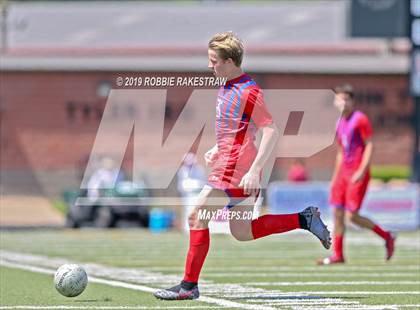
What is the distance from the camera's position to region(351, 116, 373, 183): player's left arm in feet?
46.0

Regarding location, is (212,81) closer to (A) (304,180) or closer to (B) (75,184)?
(A) (304,180)

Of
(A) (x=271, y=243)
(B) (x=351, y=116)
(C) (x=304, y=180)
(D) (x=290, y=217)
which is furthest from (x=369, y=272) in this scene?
(C) (x=304, y=180)

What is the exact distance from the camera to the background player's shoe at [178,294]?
9430 mm

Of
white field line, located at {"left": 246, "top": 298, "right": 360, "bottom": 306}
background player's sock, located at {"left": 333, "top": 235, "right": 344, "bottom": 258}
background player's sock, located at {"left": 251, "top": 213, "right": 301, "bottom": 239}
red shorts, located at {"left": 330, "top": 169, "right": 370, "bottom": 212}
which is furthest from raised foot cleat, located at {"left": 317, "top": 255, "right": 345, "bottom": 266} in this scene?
background player's sock, located at {"left": 251, "top": 213, "right": 301, "bottom": 239}

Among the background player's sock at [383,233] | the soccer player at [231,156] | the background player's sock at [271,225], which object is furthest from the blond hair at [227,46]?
the background player's sock at [383,233]

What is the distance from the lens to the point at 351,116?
14273 mm

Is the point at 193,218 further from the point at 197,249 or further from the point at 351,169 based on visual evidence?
the point at 351,169

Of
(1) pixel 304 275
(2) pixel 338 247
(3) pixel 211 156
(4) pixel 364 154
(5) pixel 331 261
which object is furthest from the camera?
(4) pixel 364 154

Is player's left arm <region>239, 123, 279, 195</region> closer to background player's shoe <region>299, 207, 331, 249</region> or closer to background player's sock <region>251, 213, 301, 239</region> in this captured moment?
background player's sock <region>251, 213, 301, 239</region>

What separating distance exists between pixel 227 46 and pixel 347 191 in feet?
17.5

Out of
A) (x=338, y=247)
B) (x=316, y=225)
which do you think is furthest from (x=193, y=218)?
(x=338, y=247)

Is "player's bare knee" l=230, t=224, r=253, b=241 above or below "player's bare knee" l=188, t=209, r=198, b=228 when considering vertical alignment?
below

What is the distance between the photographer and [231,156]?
9398mm

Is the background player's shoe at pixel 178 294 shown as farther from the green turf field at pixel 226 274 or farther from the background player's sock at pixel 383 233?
the background player's sock at pixel 383 233
